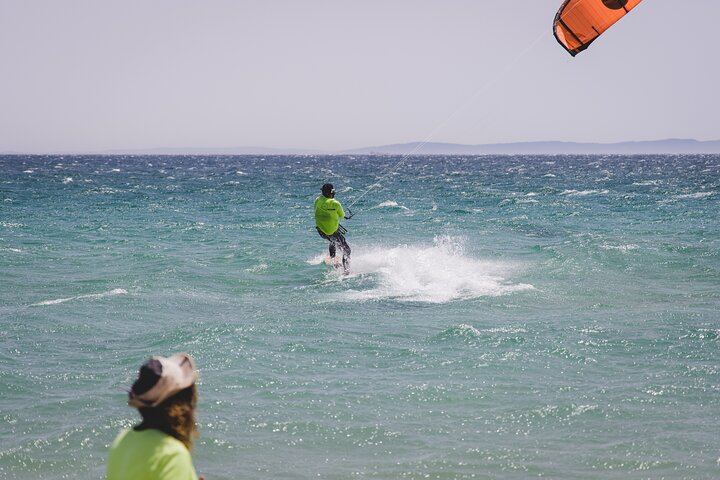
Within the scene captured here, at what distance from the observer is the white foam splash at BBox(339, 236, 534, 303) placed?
14.5 meters

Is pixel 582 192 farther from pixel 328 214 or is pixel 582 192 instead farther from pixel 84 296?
pixel 84 296

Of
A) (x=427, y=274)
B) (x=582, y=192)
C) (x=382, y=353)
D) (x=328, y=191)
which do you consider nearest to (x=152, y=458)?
(x=382, y=353)

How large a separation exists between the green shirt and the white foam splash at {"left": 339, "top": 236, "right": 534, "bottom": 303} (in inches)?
430

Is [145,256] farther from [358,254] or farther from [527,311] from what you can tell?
[527,311]

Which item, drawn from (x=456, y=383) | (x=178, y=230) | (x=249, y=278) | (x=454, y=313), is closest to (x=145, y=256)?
(x=249, y=278)

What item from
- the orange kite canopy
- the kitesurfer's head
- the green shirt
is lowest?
the green shirt

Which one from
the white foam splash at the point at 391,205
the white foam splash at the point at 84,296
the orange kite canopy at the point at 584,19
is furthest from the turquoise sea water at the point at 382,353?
the white foam splash at the point at 391,205

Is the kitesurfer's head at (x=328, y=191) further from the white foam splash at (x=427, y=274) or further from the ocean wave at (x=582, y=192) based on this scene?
the ocean wave at (x=582, y=192)

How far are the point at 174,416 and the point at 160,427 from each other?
7cm

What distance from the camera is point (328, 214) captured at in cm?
1661

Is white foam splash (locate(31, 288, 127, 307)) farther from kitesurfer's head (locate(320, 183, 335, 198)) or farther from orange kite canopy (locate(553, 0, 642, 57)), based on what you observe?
orange kite canopy (locate(553, 0, 642, 57))

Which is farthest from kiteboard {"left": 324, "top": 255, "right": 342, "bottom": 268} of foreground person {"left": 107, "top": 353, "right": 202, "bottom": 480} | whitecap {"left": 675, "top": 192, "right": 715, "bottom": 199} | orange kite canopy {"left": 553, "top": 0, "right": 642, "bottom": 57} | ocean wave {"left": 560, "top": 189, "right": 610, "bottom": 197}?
ocean wave {"left": 560, "top": 189, "right": 610, "bottom": 197}

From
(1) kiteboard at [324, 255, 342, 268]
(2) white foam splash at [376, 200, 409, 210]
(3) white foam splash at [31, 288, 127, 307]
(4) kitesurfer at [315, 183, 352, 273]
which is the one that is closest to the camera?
(3) white foam splash at [31, 288, 127, 307]

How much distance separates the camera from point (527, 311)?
42.1 feet
